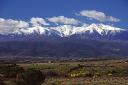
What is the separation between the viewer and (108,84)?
59.5m

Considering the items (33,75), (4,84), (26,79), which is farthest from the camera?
(33,75)

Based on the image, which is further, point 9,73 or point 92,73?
point 92,73

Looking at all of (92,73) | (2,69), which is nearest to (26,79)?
(2,69)

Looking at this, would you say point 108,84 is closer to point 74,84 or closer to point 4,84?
point 74,84

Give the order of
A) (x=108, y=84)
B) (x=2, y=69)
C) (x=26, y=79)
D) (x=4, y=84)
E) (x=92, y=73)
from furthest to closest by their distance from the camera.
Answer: (x=92, y=73)
(x=2, y=69)
(x=108, y=84)
(x=26, y=79)
(x=4, y=84)

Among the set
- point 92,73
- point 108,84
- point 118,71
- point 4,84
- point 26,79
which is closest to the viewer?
point 4,84

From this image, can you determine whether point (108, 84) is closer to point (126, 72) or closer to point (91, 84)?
point (91, 84)

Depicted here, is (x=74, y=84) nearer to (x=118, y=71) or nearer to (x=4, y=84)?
(x=4, y=84)

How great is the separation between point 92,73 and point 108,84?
114ft

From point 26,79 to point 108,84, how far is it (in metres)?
17.1

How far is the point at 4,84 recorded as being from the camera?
134 feet

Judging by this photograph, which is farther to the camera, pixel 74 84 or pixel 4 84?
pixel 74 84

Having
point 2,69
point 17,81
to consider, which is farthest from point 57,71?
point 17,81

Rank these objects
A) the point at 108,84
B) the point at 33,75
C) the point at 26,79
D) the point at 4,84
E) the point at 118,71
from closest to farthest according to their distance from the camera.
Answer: the point at 4,84, the point at 26,79, the point at 33,75, the point at 108,84, the point at 118,71
